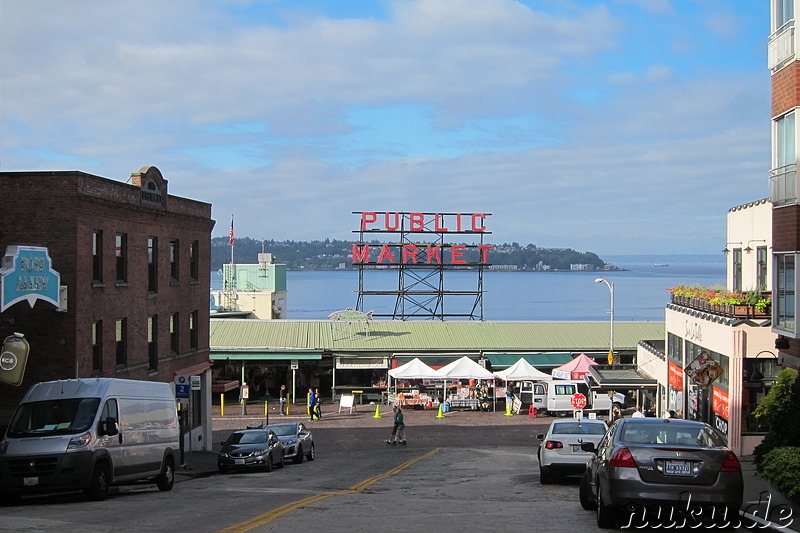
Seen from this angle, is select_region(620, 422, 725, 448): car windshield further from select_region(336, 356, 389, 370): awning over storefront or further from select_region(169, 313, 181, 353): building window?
select_region(336, 356, 389, 370): awning over storefront

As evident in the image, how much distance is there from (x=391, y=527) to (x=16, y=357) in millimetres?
12686

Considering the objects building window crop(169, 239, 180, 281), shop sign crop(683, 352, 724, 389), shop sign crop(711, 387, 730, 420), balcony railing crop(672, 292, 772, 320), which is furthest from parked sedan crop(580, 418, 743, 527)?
building window crop(169, 239, 180, 281)

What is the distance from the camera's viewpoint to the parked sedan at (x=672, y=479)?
11594mm

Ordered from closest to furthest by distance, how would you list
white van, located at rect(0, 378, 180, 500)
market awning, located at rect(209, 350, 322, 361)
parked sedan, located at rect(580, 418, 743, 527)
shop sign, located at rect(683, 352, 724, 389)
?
parked sedan, located at rect(580, 418, 743, 527), white van, located at rect(0, 378, 180, 500), shop sign, located at rect(683, 352, 724, 389), market awning, located at rect(209, 350, 322, 361)

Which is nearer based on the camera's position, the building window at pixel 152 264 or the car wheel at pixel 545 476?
the car wheel at pixel 545 476

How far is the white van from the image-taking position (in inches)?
683

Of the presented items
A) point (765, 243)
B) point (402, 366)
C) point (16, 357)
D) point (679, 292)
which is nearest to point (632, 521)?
point (16, 357)

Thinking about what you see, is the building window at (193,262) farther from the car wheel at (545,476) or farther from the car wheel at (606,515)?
the car wheel at (606,515)

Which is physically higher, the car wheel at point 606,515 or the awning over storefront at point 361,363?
the car wheel at point 606,515

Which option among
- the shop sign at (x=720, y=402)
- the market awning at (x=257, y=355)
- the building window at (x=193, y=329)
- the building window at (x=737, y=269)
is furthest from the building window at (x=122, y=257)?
the market awning at (x=257, y=355)

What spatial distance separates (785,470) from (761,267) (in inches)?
678

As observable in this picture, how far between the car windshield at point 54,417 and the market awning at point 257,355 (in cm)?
3294

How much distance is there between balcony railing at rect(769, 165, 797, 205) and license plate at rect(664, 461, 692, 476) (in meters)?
9.85

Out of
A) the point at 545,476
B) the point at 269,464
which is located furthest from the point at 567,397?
the point at 545,476
